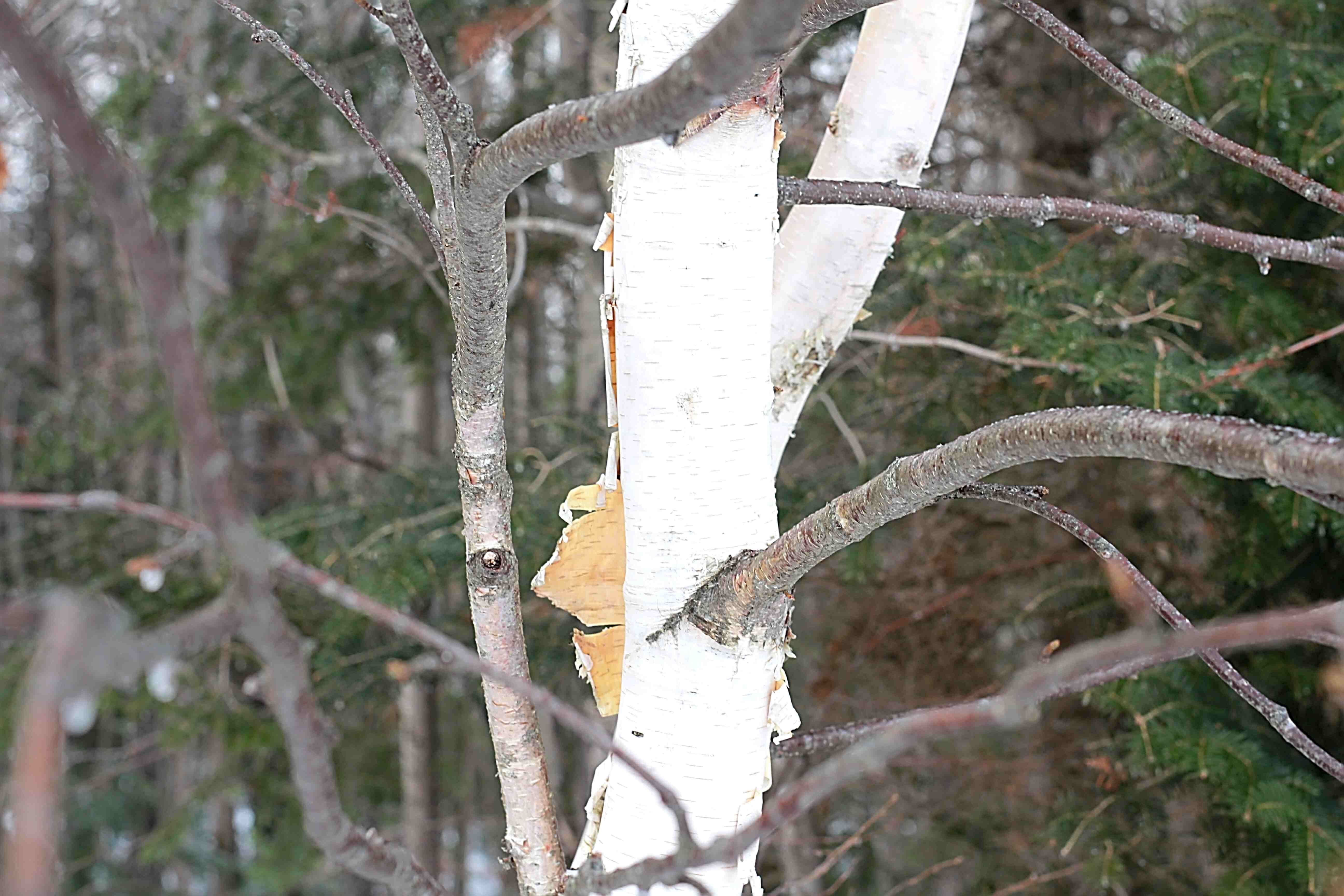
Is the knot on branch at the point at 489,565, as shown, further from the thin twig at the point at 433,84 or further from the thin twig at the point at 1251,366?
the thin twig at the point at 1251,366

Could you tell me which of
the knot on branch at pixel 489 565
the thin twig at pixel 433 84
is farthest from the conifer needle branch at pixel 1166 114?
the knot on branch at pixel 489 565

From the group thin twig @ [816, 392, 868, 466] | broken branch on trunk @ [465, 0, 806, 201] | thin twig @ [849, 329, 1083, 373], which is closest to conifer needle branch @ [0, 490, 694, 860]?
broken branch on trunk @ [465, 0, 806, 201]

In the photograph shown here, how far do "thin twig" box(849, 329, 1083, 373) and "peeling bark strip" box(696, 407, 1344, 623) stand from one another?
1.77ft

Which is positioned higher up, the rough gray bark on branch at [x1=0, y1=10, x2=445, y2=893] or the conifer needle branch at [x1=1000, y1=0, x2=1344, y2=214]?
the conifer needle branch at [x1=1000, y1=0, x2=1344, y2=214]

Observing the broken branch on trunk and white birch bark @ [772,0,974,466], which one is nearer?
the broken branch on trunk

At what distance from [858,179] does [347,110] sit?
0.45 m

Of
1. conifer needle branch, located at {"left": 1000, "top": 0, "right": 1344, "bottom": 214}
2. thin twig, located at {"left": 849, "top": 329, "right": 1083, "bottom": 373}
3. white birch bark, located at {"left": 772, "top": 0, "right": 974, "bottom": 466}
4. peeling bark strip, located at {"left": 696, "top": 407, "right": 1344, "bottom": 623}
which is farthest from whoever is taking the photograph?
thin twig, located at {"left": 849, "top": 329, "right": 1083, "bottom": 373}

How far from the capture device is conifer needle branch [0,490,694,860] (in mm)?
290

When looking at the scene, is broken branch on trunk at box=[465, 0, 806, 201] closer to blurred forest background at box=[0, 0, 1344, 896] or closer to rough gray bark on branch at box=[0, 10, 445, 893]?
rough gray bark on branch at box=[0, 10, 445, 893]

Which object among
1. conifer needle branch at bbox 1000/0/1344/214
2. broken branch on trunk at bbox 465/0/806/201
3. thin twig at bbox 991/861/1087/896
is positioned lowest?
thin twig at bbox 991/861/1087/896

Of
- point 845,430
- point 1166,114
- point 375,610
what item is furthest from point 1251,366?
point 375,610

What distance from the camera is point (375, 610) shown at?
300mm

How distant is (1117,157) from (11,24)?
109 inches

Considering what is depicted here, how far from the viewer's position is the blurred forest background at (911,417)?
116 centimetres
